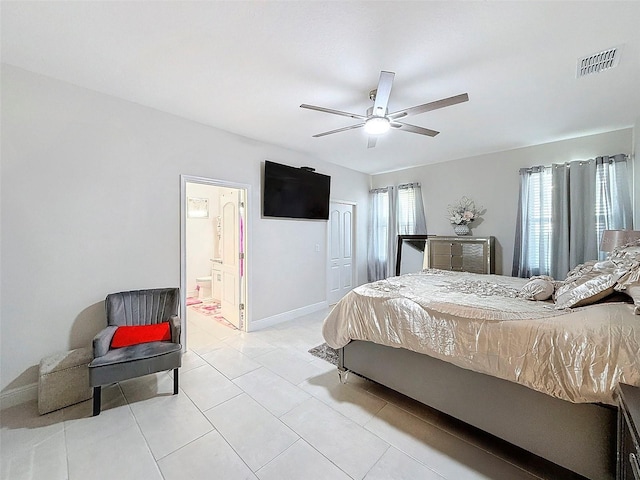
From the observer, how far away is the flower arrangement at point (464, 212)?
4.35 m

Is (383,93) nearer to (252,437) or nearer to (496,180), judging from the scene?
(252,437)

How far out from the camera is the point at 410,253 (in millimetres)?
5066

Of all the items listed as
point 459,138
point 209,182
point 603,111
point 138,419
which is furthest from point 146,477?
point 603,111

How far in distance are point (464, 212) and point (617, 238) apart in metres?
2.03

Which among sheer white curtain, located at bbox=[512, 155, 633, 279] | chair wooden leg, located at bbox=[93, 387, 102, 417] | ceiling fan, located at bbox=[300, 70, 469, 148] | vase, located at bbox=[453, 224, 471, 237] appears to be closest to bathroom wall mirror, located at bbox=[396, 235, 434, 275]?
A: vase, located at bbox=[453, 224, 471, 237]

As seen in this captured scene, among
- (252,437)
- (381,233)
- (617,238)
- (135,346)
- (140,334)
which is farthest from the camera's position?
(381,233)

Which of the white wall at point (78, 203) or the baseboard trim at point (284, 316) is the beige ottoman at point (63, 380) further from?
the baseboard trim at point (284, 316)

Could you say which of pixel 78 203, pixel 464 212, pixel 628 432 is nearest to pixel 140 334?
pixel 78 203

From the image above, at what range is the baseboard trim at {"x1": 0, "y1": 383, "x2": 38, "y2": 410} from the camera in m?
2.05

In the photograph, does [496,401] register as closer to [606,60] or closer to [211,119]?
[606,60]

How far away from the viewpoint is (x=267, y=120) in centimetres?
303

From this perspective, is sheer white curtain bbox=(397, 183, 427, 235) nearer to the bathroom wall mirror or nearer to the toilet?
the bathroom wall mirror

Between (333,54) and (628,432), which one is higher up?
(333,54)

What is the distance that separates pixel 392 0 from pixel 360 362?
2638mm
